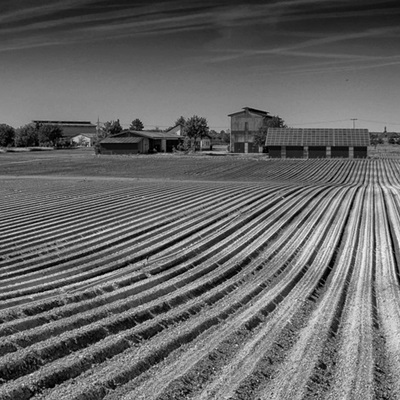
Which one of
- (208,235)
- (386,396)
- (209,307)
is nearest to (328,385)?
(386,396)

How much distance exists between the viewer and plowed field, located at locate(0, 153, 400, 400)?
6258 millimetres

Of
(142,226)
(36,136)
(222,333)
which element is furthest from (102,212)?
(36,136)

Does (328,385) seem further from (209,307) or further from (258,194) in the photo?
(258,194)

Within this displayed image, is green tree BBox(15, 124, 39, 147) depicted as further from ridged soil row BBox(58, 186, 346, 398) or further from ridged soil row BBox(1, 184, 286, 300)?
ridged soil row BBox(58, 186, 346, 398)

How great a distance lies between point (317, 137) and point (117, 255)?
176ft

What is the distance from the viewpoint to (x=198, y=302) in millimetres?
9227

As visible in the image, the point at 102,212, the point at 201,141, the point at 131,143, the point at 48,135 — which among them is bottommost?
the point at 102,212

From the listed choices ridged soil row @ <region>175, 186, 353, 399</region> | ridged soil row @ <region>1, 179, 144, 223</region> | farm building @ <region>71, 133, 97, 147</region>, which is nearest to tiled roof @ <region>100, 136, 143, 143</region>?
farm building @ <region>71, 133, 97, 147</region>

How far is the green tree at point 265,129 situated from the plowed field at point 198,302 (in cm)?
5689

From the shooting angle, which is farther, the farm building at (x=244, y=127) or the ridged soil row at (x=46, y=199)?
the farm building at (x=244, y=127)

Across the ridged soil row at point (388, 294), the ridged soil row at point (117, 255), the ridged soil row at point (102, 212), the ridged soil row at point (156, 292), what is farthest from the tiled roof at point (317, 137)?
the ridged soil row at point (117, 255)

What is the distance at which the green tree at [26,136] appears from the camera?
106 metres

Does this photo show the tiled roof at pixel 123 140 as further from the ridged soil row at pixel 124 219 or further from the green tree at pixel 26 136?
the ridged soil row at pixel 124 219

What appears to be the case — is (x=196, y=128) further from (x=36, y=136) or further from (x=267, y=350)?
(x=267, y=350)
